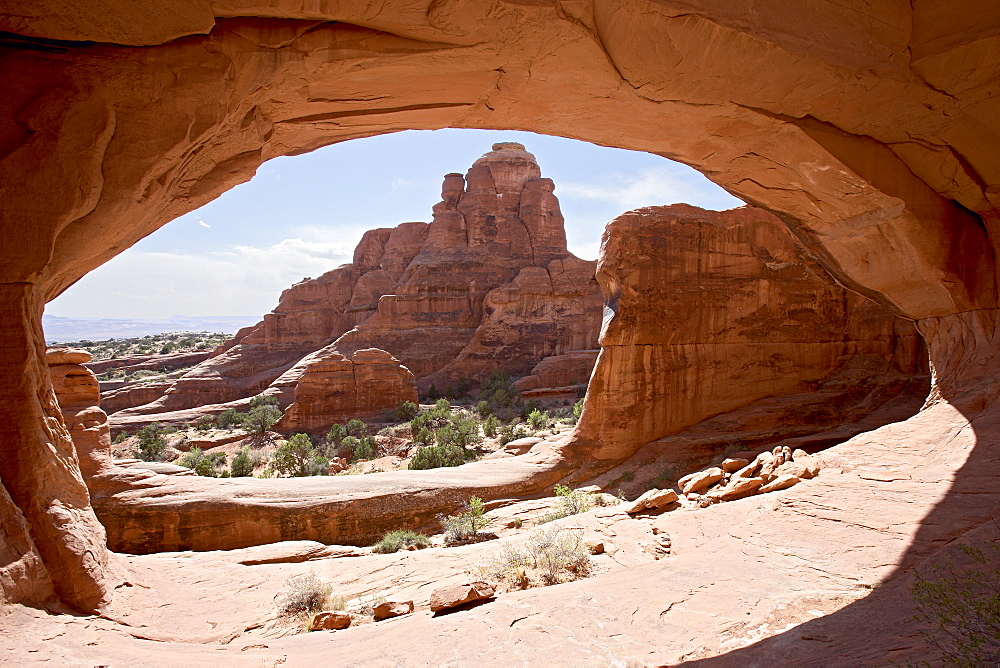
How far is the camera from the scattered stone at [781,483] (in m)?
6.48

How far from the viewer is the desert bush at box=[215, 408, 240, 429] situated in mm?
25997

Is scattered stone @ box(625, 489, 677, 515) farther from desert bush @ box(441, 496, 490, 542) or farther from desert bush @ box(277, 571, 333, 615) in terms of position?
desert bush @ box(277, 571, 333, 615)

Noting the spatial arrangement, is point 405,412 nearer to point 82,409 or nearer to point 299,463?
point 299,463

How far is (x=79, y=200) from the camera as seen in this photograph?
3.70m

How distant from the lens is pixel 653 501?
313 inches

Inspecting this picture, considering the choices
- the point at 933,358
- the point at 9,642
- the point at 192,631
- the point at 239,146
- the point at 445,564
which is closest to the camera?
the point at 9,642

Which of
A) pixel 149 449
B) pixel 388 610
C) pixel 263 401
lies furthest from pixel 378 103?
pixel 263 401

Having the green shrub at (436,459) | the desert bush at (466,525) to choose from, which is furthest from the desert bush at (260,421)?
the desert bush at (466,525)

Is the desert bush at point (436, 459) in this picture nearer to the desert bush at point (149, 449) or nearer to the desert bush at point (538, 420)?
the desert bush at point (538, 420)

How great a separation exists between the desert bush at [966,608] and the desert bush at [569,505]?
6423mm

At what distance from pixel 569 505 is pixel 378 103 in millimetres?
7880

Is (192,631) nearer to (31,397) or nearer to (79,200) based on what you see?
(31,397)

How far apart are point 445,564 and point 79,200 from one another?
5.29 metres

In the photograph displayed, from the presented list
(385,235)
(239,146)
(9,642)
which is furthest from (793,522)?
(385,235)
